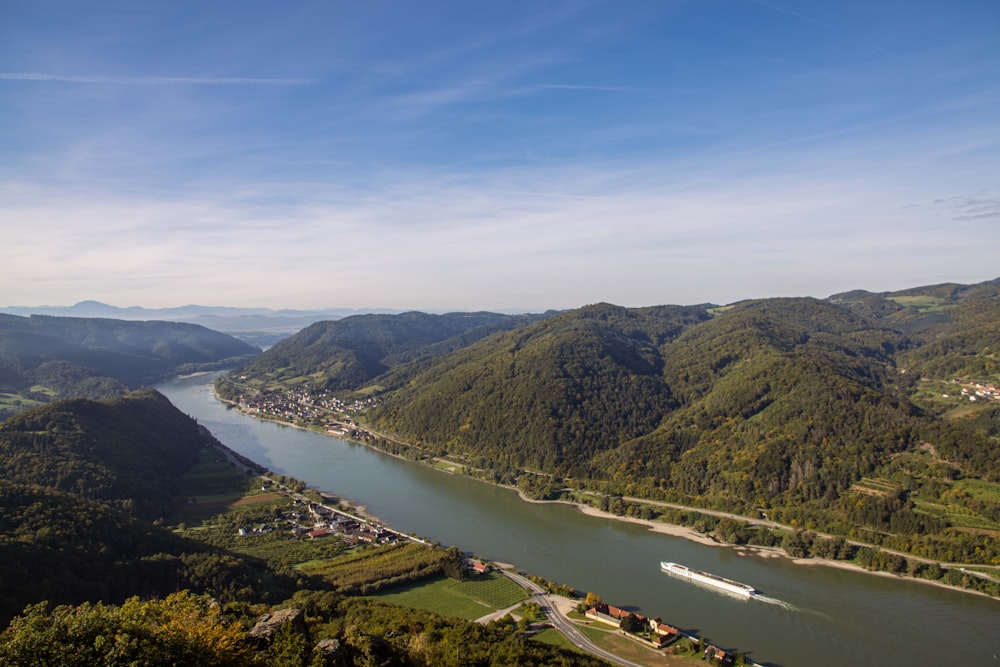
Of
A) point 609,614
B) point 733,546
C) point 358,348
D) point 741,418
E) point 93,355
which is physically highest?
point 358,348

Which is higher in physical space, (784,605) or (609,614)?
(609,614)

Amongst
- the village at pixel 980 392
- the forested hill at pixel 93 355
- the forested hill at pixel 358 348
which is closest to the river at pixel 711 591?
the village at pixel 980 392

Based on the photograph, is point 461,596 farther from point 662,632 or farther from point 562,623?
point 662,632

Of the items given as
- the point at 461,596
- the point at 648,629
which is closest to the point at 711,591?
the point at 648,629

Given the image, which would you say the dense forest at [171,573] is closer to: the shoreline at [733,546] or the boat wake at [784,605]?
the boat wake at [784,605]

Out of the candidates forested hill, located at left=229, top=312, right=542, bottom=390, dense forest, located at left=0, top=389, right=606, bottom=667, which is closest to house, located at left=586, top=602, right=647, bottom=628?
dense forest, located at left=0, top=389, right=606, bottom=667

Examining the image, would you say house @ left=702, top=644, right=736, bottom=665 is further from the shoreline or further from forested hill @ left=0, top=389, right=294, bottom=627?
forested hill @ left=0, top=389, right=294, bottom=627
